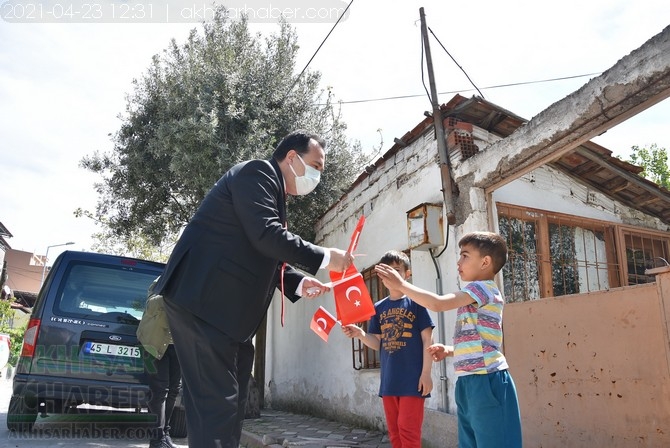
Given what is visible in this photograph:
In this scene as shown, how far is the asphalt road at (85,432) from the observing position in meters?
5.19

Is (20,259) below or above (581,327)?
above

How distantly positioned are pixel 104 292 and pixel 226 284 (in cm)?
377

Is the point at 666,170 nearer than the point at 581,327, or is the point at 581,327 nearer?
the point at 581,327

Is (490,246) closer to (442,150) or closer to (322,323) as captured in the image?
(322,323)

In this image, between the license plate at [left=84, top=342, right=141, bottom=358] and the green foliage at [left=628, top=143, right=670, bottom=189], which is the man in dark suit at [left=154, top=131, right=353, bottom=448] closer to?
the license plate at [left=84, top=342, right=141, bottom=358]

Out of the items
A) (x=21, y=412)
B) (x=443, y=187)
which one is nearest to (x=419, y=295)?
(x=443, y=187)

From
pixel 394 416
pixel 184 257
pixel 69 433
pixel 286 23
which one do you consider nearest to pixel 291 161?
pixel 184 257

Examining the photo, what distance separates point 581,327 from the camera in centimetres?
420

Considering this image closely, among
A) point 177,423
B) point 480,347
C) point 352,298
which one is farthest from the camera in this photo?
point 177,423

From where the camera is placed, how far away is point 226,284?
2.27 meters

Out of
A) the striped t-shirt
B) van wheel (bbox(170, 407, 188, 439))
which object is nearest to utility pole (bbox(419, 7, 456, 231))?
the striped t-shirt

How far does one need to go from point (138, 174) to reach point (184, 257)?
8380 millimetres

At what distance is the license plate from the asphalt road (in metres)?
0.87

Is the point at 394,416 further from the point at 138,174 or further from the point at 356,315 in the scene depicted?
the point at 138,174
